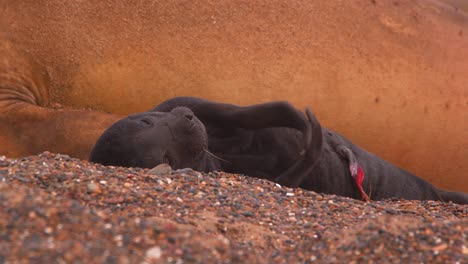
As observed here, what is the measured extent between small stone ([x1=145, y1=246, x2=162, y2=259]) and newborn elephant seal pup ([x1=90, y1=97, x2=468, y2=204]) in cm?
95

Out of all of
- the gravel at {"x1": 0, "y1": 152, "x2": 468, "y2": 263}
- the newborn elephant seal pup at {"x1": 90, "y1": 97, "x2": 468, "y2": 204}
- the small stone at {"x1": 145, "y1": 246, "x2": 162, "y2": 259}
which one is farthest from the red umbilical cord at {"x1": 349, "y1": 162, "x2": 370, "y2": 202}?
the small stone at {"x1": 145, "y1": 246, "x2": 162, "y2": 259}

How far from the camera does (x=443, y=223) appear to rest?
1.63 meters

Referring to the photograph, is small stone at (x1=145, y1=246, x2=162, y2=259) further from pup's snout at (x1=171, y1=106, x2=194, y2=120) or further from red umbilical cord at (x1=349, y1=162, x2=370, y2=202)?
red umbilical cord at (x1=349, y1=162, x2=370, y2=202)

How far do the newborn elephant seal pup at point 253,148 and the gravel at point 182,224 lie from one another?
8.9 inches

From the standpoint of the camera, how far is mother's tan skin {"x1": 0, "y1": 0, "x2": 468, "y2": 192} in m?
3.09

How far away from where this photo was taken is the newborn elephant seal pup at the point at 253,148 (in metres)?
2.34

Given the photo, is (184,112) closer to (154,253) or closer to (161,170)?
(161,170)

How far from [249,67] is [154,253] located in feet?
6.81

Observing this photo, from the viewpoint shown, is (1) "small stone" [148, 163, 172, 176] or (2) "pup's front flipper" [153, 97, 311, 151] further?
A: (2) "pup's front flipper" [153, 97, 311, 151]

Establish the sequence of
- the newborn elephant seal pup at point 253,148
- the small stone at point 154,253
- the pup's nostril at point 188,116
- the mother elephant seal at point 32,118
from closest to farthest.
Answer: the small stone at point 154,253, the newborn elephant seal pup at point 253,148, the pup's nostril at point 188,116, the mother elephant seal at point 32,118

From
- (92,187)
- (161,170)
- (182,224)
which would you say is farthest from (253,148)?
(182,224)

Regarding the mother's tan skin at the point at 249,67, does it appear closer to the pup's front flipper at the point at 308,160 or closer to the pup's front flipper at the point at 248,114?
the pup's front flipper at the point at 248,114

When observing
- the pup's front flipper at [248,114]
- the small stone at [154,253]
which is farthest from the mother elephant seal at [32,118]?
the small stone at [154,253]

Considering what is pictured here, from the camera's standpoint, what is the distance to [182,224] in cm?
155
